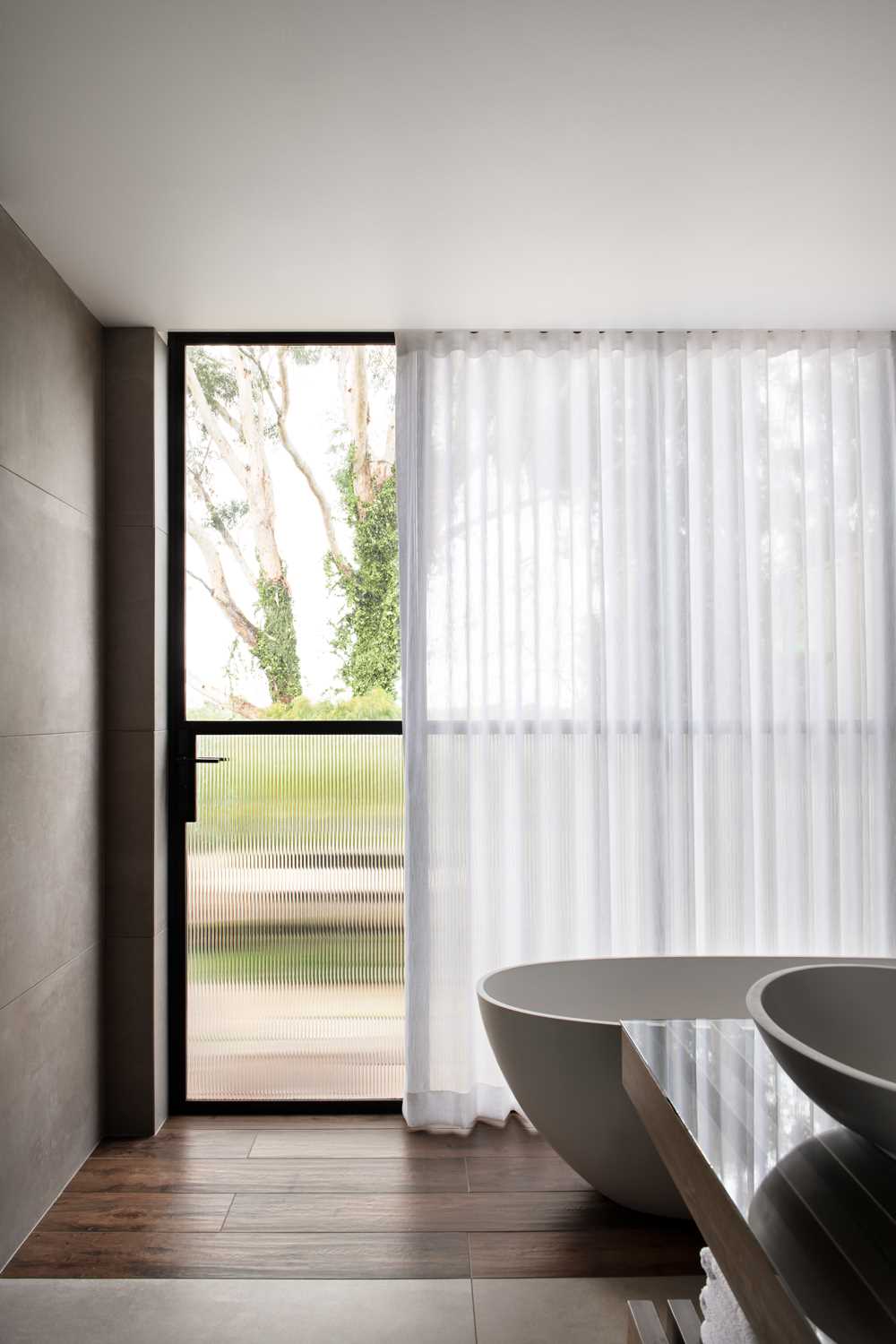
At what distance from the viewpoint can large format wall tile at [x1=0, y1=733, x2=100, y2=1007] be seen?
2.44 meters

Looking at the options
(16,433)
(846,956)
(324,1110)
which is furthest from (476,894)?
(16,433)

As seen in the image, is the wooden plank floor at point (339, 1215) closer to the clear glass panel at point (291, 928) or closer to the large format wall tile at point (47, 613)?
the clear glass panel at point (291, 928)

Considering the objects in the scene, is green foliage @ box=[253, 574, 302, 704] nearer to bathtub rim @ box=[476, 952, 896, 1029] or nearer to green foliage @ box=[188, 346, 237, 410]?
green foliage @ box=[188, 346, 237, 410]

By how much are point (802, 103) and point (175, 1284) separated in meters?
2.94

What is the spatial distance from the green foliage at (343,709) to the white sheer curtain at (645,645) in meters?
0.18

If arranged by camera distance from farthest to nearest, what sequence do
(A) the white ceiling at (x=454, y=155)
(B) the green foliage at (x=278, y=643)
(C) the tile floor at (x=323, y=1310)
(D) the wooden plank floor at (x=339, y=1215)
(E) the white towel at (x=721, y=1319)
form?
(B) the green foliage at (x=278, y=643)
(D) the wooden plank floor at (x=339, y=1215)
(C) the tile floor at (x=323, y=1310)
(A) the white ceiling at (x=454, y=155)
(E) the white towel at (x=721, y=1319)

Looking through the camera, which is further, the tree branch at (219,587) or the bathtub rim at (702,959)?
the tree branch at (219,587)

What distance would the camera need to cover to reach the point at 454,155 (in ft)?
7.47

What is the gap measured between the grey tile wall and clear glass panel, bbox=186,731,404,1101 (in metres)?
0.39

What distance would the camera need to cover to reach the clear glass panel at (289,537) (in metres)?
3.44

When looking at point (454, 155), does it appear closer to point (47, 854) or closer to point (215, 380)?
point (215, 380)

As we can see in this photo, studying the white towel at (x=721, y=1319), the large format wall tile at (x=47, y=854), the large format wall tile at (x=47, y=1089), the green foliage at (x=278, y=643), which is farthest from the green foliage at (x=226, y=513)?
the white towel at (x=721, y=1319)

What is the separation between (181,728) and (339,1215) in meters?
1.56

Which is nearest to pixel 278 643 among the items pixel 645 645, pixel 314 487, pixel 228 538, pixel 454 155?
pixel 228 538
